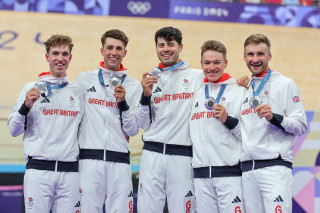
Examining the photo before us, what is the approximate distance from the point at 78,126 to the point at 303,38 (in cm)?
1180

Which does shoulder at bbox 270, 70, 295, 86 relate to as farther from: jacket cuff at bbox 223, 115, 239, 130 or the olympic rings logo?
the olympic rings logo

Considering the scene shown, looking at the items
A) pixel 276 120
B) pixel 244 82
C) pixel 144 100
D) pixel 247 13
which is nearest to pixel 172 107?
pixel 144 100

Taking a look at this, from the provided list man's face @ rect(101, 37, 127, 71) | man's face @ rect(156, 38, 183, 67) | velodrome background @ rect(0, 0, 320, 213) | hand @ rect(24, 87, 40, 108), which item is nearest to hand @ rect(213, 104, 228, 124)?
man's face @ rect(156, 38, 183, 67)

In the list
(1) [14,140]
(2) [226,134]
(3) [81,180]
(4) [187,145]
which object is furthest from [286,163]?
(1) [14,140]

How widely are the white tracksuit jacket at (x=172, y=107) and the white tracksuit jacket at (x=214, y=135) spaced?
124mm

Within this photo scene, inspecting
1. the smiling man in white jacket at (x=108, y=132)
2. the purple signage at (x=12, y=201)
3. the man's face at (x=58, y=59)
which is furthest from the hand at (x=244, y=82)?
the purple signage at (x=12, y=201)

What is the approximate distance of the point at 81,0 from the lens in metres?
14.2

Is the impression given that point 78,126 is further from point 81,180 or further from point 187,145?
point 187,145

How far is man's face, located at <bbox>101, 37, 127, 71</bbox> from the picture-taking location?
4.88m

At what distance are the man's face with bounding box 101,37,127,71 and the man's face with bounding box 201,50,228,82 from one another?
92cm

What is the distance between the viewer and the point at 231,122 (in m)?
4.52

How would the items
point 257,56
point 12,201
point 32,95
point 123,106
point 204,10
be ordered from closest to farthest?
point 32,95
point 257,56
point 123,106
point 12,201
point 204,10

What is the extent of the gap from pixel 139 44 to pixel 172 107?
9.90 metres

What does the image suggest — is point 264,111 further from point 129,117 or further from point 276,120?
point 129,117
